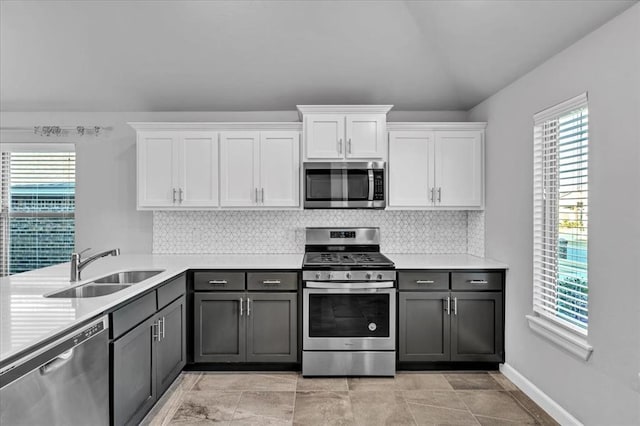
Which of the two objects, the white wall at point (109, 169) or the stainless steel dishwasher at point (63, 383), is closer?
the stainless steel dishwasher at point (63, 383)

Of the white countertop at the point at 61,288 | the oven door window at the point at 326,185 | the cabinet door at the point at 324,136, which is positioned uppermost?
the cabinet door at the point at 324,136

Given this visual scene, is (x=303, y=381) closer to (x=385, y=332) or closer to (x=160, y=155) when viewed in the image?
(x=385, y=332)

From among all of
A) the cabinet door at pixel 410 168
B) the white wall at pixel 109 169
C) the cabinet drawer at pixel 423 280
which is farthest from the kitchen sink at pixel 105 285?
the cabinet door at pixel 410 168

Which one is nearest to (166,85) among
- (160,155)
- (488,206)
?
(160,155)

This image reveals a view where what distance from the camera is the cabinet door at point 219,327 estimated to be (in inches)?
129

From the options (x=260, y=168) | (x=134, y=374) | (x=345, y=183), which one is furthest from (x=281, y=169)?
(x=134, y=374)

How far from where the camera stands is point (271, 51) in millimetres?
3191

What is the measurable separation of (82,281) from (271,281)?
1344 mm

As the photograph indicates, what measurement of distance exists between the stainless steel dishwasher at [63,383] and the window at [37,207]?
8.49ft

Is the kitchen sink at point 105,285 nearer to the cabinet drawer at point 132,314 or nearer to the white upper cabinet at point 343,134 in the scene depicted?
the cabinet drawer at point 132,314

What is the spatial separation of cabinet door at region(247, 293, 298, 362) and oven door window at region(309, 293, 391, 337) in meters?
0.18

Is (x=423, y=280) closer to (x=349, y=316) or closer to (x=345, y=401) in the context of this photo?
(x=349, y=316)

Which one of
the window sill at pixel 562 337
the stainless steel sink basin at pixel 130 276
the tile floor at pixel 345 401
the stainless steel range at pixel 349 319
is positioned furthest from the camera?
the stainless steel range at pixel 349 319

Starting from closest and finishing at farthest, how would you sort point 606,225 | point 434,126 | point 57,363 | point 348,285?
point 57,363
point 606,225
point 348,285
point 434,126
